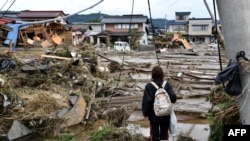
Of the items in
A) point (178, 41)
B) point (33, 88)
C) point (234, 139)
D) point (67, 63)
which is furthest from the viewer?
Answer: point (178, 41)

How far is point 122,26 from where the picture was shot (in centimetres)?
5762

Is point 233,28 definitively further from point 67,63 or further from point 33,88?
point 67,63

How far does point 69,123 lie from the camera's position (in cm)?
797

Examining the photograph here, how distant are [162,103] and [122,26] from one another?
53452 millimetres

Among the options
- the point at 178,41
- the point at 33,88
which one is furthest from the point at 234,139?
the point at 178,41

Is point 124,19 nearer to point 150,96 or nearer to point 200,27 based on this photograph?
point 200,27

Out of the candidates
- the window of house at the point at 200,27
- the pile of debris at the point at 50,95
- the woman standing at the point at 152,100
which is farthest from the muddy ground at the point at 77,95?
the window of house at the point at 200,27

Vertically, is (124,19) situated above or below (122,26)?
above

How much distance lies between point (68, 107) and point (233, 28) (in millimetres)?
6419

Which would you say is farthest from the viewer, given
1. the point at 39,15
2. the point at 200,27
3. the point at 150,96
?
the point at 200,27

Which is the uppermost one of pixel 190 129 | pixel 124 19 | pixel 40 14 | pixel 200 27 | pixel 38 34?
pixel 40 14

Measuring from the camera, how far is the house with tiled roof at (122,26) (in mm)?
56281

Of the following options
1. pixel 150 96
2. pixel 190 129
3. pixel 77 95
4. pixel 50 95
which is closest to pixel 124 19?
pixel 77 95

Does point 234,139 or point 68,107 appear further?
point 68,107
